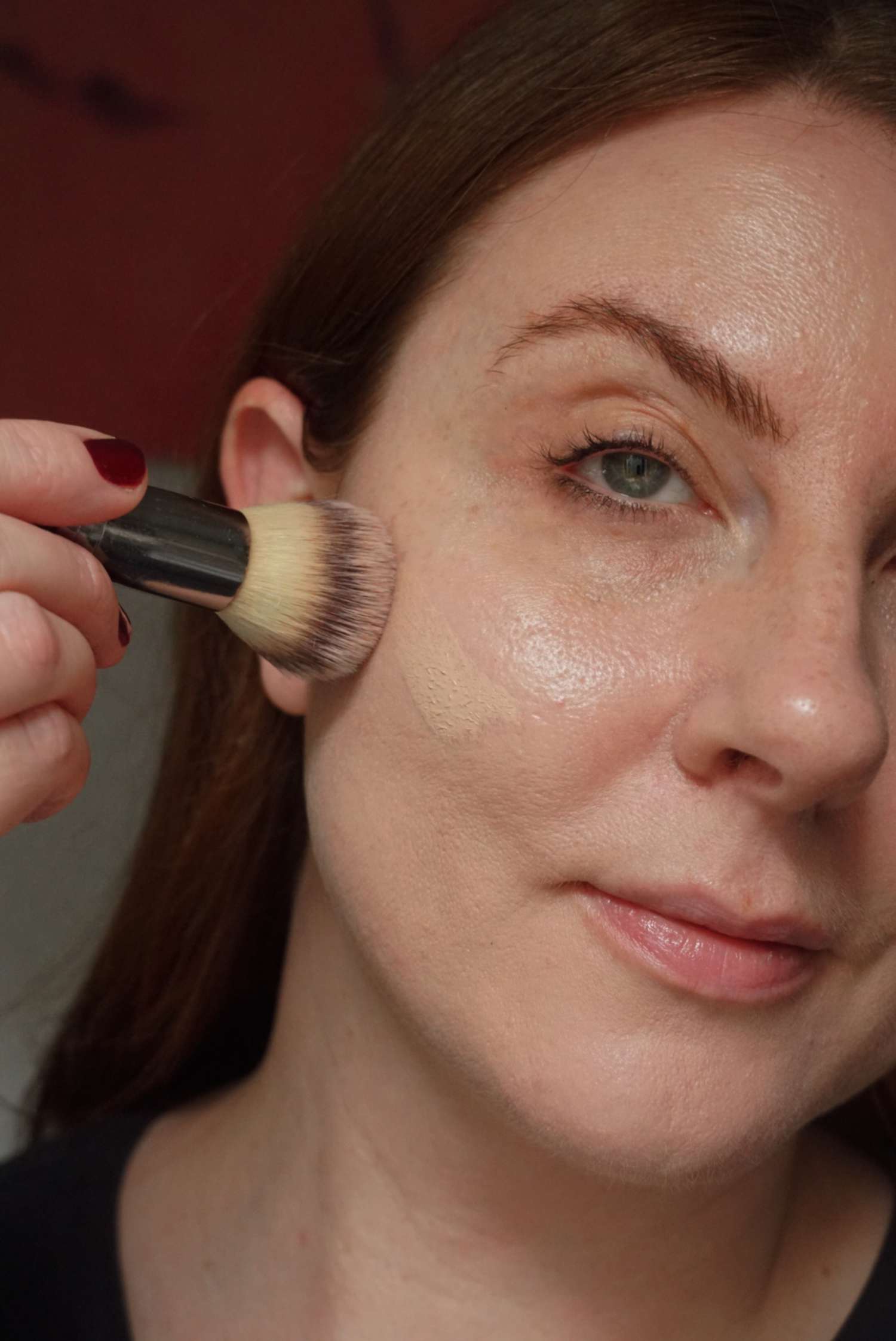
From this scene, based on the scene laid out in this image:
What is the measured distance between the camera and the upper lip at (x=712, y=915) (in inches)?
32.0

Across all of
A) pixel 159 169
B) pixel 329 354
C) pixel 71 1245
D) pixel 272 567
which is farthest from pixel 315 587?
pixel 159 169

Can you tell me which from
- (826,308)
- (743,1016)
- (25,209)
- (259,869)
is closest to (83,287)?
(25,209)

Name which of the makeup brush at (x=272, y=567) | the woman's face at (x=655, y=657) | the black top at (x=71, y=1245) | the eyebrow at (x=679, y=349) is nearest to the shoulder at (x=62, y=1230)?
the black top at (x=71, y=1245)

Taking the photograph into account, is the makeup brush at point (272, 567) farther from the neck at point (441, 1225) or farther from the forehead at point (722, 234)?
the neck at point (441, 1225)

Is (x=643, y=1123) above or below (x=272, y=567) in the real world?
below

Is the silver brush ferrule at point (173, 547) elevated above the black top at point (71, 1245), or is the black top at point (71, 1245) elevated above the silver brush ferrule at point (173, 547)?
the silver brush ferrule at point (173, 547)

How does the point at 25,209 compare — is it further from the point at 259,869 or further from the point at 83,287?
the point at 259,869

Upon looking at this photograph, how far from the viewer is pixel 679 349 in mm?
848

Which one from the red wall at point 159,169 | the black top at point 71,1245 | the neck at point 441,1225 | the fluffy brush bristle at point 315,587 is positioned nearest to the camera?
the fluffy brush bristle at point 315,587

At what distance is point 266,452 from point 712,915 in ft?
1.65

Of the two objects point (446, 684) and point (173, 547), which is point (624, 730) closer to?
point (446, 684)

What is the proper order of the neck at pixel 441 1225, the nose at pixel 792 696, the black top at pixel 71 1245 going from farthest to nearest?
1. the black top at pixel 71 1245
2. the neck at pixel 441 1225
3. the nose at pixel 792 696

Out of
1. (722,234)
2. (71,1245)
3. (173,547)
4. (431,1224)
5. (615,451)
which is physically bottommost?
(71,1245)

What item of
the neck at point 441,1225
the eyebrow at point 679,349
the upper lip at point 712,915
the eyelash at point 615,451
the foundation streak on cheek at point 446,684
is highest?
the eyebrow at point 679,349
